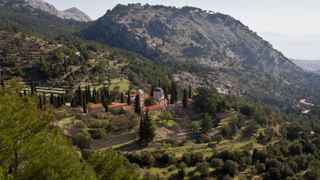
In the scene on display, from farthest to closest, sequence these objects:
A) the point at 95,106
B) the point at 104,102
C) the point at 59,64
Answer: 1. the point at 59,64
2. the point at 104,102
3. the point at 95,106

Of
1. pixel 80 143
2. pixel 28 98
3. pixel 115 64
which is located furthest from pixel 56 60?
pixel 28 98

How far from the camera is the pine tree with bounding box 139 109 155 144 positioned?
203 feet

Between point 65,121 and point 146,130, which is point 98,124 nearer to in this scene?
point 65,121

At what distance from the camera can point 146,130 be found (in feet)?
203

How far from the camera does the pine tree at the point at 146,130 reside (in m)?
61.9

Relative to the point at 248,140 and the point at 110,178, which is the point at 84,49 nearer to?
the point at 248,140

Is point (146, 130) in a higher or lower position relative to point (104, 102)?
lower

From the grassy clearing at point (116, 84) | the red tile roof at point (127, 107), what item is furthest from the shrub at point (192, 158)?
the grassy clearing at point (116, 84)

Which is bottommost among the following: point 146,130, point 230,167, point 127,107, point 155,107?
point 230,167

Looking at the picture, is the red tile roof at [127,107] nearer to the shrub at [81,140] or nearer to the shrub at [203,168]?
the shrub at [81,140]

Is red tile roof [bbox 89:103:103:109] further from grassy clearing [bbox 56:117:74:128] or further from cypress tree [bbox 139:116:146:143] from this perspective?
cypress tree [bbox 139:116:146:143]

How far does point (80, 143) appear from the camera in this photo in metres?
58.0

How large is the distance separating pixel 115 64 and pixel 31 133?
110032 mm

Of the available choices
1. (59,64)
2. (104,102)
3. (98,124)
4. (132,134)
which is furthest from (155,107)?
(59,64)
